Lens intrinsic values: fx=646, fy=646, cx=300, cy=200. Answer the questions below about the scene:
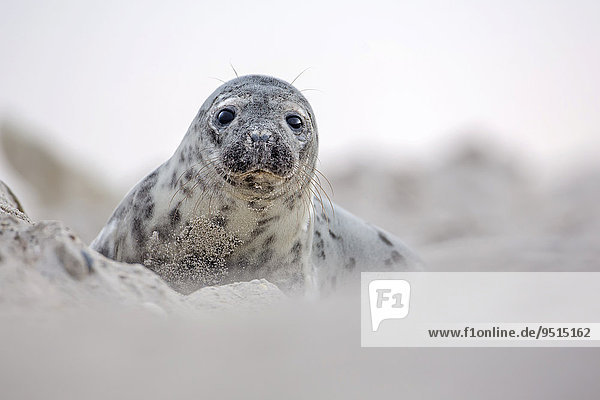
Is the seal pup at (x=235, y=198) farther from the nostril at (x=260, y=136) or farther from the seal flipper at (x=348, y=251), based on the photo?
the seal flipper at (x=348, y=251)

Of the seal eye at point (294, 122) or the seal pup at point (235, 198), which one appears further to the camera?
the seal eye at point (294, 122)

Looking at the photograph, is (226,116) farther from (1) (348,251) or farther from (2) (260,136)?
(1) (348,251)

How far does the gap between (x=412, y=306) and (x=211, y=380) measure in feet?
3.57

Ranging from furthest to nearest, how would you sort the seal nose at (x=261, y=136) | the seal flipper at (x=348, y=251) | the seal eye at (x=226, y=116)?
the seal flipper at (x=348, y=251) → the seal eye at (x=226, y=116) → the seal nose at (x=261, y=136)

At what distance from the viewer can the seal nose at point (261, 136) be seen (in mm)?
2750

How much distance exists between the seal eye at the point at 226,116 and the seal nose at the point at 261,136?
0.27 m

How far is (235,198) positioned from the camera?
2951mm

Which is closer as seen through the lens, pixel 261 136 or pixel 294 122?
pixel 261 136

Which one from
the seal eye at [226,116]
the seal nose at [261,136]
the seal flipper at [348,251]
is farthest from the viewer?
the seal flipper at [348,251]

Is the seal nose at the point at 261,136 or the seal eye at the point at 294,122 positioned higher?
the seal eye at the point at 294,122

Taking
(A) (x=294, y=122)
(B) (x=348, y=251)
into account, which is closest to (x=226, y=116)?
(A) (x=294, y=122)

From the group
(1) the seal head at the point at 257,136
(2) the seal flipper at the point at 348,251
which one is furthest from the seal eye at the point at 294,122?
(2) the seal flipper at the point at 348,251

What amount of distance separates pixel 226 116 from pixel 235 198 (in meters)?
0.39

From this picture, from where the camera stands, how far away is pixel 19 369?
1.17 metres
